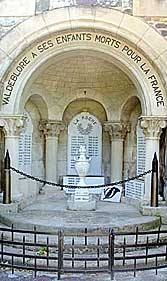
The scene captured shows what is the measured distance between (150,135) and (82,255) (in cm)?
313

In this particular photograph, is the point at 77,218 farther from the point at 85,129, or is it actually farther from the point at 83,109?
the point at 83,109

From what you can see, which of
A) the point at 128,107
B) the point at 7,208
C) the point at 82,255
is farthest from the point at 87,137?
the point at 82,255

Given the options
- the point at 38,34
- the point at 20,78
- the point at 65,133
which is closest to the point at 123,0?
the point at 38,34

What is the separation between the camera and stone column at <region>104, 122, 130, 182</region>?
1041 centimetres

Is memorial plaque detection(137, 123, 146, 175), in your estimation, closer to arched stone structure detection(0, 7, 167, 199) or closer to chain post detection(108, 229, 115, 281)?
arched stone structure detection(0, 7, 167, 199)

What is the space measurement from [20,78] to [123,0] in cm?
246

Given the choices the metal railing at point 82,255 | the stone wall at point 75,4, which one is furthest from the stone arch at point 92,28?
the metal railing at point 82,255

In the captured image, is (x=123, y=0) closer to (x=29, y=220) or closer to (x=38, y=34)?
(x=38, y=34)

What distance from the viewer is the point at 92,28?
8219mm

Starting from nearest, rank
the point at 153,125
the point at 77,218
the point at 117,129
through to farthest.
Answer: the point at 77,218 < the point at 153,125 < the point at 117,129

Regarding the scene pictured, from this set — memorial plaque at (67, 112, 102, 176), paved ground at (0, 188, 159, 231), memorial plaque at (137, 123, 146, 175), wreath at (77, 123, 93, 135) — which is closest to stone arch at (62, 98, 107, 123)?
memorial plaque at (67, 112, 102, 176)

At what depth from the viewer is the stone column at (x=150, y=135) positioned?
8305mm

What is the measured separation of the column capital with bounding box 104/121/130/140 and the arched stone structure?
1.94 metres

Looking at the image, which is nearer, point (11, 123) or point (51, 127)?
point (11, 123)
